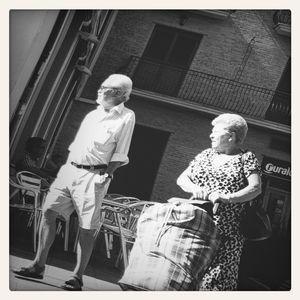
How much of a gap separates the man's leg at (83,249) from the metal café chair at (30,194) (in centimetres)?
38

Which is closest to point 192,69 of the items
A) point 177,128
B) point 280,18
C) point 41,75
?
point 177,128

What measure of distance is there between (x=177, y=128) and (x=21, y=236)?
1.57 m

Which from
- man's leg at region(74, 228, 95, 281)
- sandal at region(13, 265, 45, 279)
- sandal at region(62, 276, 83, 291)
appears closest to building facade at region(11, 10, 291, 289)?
man's leg at region(74, 228, 95, 281)

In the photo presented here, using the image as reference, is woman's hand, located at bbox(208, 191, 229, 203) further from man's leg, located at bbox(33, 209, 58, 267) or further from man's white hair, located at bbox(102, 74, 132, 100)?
man's leg, located at bbox(33, 209, 58, 267)

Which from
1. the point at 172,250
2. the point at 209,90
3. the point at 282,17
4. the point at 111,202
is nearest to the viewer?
the point at 172,250

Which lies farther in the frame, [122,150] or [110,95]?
[110,95]

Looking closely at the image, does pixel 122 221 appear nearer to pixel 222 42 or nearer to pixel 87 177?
pixel 87 177

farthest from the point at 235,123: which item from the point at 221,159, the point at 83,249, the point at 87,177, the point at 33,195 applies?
the point at 33,195

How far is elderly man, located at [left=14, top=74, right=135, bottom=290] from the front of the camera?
3.96 m

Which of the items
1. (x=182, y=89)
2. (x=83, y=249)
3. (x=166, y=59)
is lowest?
(x=83, y=249)

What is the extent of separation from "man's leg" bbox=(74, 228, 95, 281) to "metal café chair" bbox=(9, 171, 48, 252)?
1.23 feet

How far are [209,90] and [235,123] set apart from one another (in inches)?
15.0

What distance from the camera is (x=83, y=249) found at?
396 centimetres

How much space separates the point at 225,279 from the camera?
403cm
